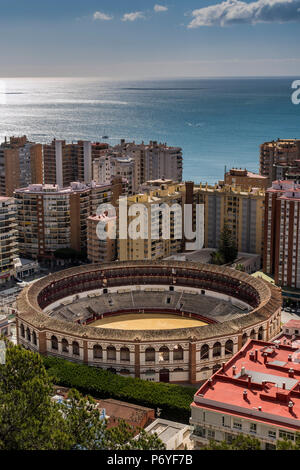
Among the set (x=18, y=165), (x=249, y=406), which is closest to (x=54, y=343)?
(x=249, y=406)

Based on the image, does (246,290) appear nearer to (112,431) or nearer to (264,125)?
(112,431)

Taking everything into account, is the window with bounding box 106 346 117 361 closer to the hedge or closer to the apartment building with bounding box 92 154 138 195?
the hedge

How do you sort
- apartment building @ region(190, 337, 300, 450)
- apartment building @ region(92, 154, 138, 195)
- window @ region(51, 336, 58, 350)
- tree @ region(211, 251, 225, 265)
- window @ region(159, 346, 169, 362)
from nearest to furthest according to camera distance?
apartment building @ region(190, 337, 300, 450) → window @ region(159, 346, 169, 362) → window @ region(51, 336, 58, 350) → tree @ region(211, 251, 225, 265) → apartment building @ region(92, 154, 138, 195)

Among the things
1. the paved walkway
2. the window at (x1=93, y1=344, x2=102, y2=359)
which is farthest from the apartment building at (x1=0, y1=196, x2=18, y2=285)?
the paved walkway

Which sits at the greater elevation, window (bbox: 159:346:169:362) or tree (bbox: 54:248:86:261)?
tree (bbox: 54:248:86:261)

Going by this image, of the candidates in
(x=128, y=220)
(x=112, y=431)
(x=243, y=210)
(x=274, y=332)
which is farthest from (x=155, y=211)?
(x=112, y=431)

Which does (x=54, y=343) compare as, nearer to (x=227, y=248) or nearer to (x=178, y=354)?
(x=178, y=354)

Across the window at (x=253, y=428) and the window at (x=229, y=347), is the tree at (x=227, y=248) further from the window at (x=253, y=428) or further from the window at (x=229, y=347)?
the window at (x=253, y=428)
